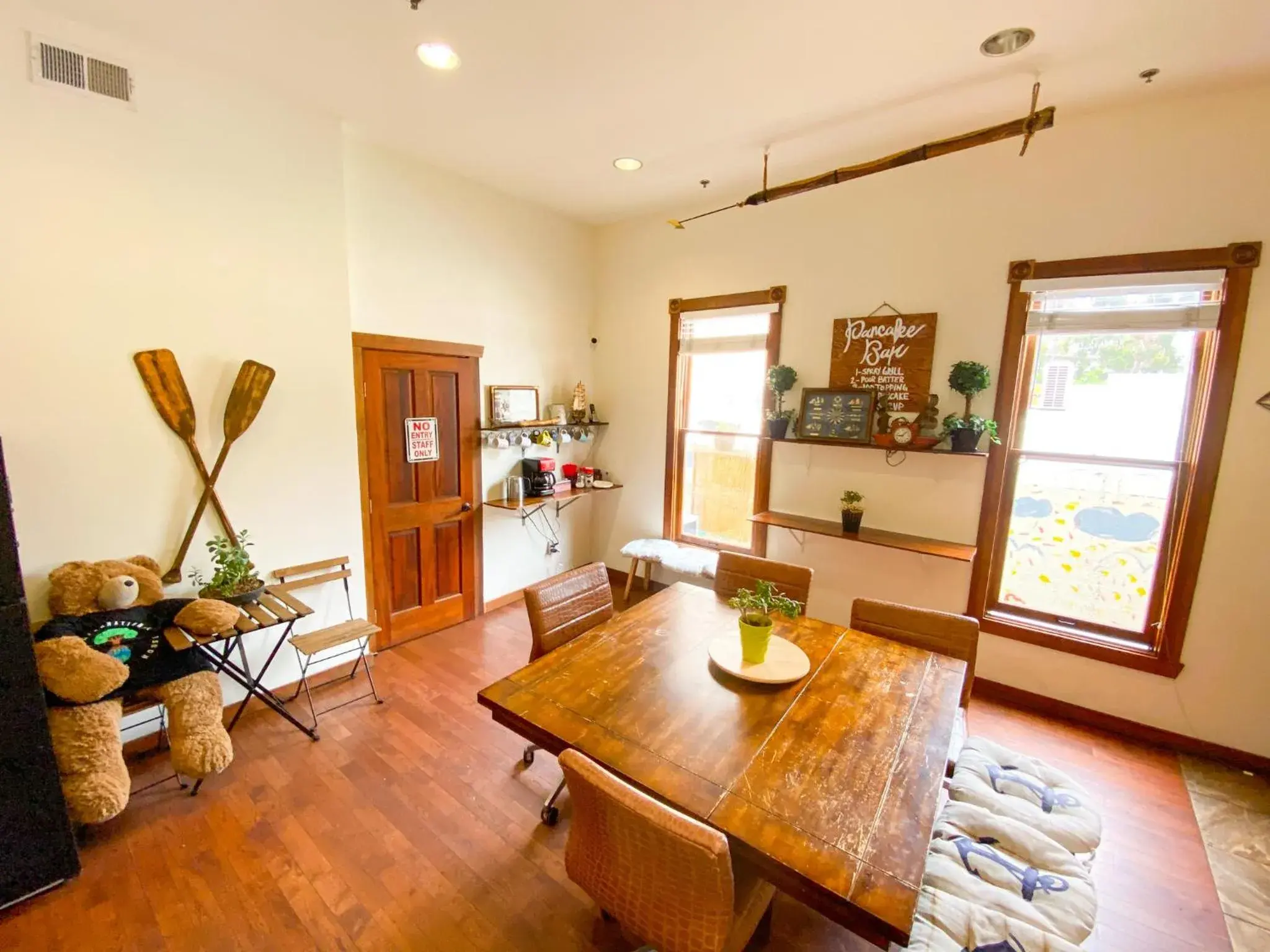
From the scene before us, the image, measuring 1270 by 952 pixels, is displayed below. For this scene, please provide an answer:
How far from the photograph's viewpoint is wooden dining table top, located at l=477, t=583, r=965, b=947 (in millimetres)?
1117

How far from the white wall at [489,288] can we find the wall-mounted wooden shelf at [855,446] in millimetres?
1940

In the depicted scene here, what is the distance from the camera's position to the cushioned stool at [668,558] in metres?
3.86

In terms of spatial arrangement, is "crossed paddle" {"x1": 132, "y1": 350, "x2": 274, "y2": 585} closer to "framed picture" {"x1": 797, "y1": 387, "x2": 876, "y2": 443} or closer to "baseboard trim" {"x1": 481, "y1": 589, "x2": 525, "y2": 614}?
"baseboard trim" {"x1": 481, "y1": 589, "x2": 525, "y2": 614}

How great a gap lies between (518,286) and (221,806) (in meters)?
3.49

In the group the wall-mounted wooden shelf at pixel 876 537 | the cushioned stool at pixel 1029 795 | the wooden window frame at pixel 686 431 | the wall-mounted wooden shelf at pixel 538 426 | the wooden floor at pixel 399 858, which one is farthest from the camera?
the wall-mounted wooden shelf at pixel 538 426

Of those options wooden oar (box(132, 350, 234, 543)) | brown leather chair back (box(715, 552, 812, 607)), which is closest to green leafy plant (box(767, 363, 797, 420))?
brown leather chair back (box(715, 552, 812, 607))

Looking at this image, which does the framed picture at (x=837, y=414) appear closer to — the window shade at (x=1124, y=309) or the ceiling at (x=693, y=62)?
the window shade at (x=1124, y=309)

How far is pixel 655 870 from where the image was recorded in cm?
116

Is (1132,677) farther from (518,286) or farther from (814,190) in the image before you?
(518,286)

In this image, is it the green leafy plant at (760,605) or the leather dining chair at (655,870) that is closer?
the leather dining chair at (655,870)

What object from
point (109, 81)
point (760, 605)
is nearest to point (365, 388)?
point (109, 81)

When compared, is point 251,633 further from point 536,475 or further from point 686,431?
point 686,431

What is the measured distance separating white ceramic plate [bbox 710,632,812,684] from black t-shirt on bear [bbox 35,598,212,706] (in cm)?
226

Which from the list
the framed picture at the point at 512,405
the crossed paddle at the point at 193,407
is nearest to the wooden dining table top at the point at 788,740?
the crossed paddle at the point at 193,407
